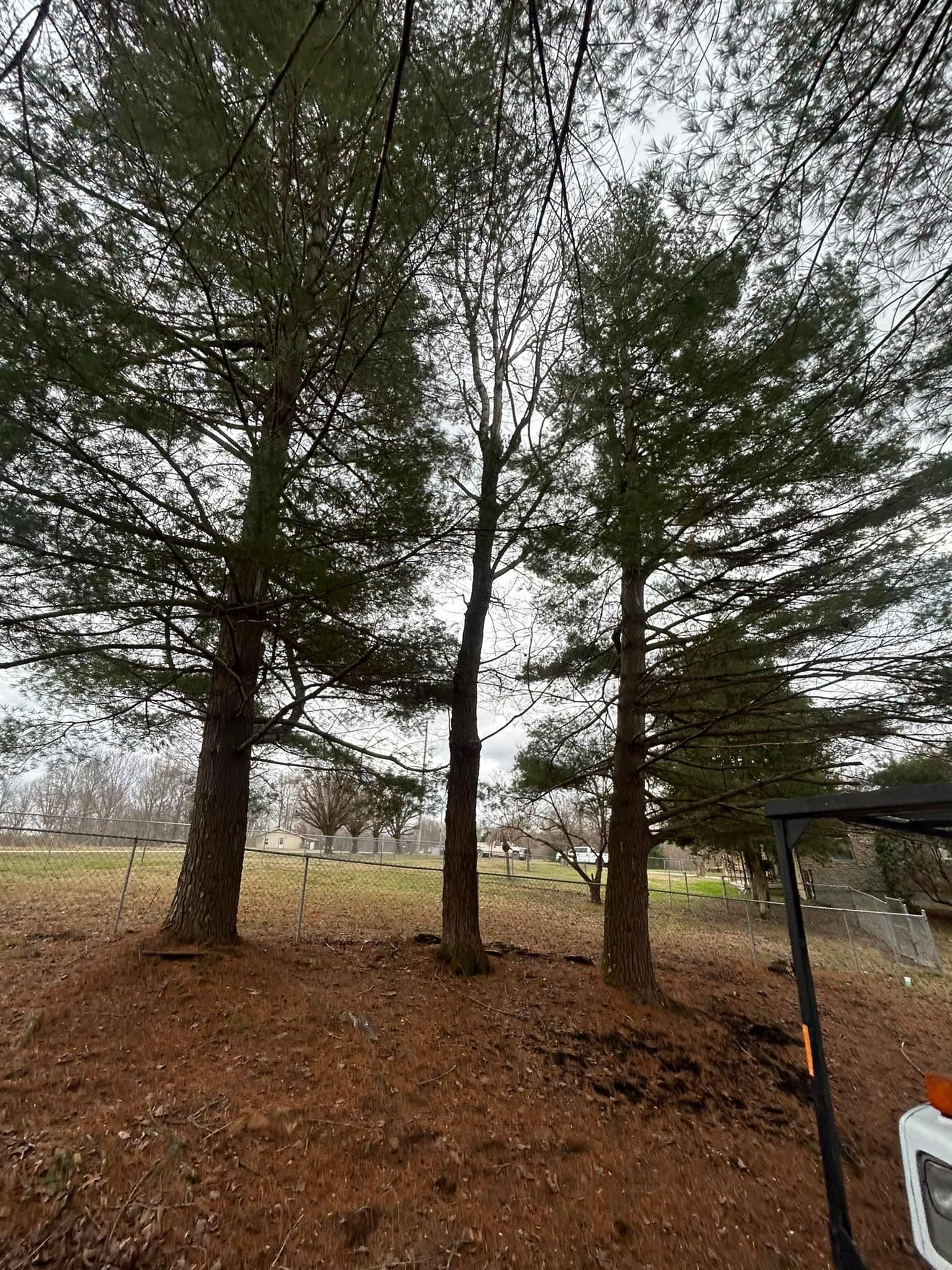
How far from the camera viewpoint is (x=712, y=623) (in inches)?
191

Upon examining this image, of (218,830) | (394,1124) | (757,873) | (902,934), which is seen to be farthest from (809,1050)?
(757,873)

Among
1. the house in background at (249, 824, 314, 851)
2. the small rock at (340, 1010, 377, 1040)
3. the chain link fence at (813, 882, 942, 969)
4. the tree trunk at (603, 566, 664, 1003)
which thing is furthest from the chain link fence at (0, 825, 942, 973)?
the house in background at (249, 824, 314, 851)

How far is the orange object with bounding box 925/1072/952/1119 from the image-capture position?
1499 millimetres

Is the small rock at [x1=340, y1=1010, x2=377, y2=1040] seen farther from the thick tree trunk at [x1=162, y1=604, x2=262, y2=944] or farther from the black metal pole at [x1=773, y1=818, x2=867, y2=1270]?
the black metal pole at [x1=773, y1=818, x2=867, y2=1270]

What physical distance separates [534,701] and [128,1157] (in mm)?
4554

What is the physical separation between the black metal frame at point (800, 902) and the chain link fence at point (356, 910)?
4.43m

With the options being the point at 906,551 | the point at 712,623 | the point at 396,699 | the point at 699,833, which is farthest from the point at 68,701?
the point at 699,833

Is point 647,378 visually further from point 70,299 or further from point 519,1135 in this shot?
point 519,1135

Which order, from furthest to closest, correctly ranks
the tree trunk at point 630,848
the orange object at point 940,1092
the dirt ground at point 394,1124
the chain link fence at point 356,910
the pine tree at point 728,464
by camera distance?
the chain link fence at point 356,910, the tree trunk at point 630,848, the pine tree at point 728,464, the dirt ground at point 394,1124, the orange object at point 940,1092

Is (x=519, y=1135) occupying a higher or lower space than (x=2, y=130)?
lower

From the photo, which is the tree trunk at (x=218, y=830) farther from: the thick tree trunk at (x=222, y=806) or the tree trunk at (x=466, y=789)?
the tree trunk at (x=466, y=789)

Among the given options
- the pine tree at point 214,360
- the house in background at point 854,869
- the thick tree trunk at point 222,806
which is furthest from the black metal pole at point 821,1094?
the house in background at point 854,869

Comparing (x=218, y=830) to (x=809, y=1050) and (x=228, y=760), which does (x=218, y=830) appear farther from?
(x=809, y=1050)

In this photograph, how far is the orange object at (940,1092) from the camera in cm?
150
